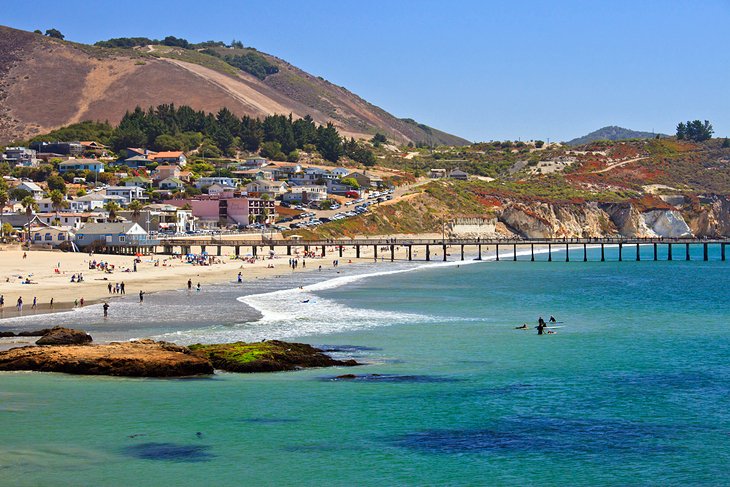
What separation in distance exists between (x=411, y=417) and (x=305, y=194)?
12492 centimetres

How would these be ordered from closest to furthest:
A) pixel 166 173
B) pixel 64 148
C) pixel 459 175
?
pixel 166 173 < pixel 64 148 < pixel 459 175

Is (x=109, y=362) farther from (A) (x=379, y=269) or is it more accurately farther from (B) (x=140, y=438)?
(A) (x=379, y=269)

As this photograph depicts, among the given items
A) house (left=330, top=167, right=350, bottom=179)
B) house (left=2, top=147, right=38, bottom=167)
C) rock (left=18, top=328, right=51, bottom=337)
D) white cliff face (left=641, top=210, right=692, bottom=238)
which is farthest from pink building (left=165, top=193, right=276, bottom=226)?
rock (left=18, top=328, right=51, bottom=337)

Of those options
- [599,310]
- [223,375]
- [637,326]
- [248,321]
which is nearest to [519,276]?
[599,310]

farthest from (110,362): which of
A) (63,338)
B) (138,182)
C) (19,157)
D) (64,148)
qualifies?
(64,148)

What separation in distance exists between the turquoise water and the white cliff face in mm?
131485

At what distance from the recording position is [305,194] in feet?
492

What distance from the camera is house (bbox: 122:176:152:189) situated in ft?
458

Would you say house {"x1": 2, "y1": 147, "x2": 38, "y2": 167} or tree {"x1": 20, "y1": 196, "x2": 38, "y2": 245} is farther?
house {"x1": 2, "y1": 147, "x2": 38, "y2": 167}

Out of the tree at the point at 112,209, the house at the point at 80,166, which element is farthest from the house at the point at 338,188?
the tree at the point at 112,209

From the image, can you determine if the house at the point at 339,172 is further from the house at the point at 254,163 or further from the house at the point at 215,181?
the house at the point at 215,181

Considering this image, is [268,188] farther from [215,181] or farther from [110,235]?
[110,235]

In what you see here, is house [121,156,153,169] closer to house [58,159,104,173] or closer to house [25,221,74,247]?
house [58,159,104,173]

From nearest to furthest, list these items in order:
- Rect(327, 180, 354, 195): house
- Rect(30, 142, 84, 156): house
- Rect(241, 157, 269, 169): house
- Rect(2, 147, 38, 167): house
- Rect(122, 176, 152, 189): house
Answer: Rect(122, 176, 152, 189): house < Rect(2, 147, 38, 167): house < Rect(327, 180, 354, 195): house < Rect(241, 157, 269, 169): house < Rect(30, 142, 84, 156): house
